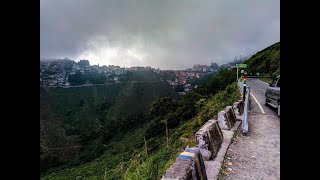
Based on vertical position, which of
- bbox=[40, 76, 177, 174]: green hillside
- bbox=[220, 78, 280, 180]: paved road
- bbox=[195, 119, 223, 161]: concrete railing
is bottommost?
bbox=[40, 76, 177, 174]: green hillside

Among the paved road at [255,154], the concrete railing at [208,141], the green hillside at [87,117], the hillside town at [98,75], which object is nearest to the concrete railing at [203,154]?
the concrete railing at [208,141]

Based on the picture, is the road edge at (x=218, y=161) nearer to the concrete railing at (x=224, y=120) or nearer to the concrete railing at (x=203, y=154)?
the concrete railing at (x=203, y=154)

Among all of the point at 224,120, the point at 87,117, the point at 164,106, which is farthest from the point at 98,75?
the point at 224,120

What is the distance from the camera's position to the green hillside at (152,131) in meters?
5.60

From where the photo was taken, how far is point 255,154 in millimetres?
5293

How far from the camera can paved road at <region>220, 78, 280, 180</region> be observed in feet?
14.0

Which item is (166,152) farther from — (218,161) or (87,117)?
(87,117)

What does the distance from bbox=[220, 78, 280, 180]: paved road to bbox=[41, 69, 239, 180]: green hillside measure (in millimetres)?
1113

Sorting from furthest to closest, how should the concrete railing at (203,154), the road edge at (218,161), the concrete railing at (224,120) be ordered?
the concrete railing at (224,120)
the road edge at (218,161)
the concrete railing at (203,154)

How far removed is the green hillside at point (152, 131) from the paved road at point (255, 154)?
1113 millimetres

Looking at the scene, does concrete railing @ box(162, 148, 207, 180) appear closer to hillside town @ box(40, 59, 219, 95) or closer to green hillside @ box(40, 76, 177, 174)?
green hillside @ box(40, 76, 177, 174)

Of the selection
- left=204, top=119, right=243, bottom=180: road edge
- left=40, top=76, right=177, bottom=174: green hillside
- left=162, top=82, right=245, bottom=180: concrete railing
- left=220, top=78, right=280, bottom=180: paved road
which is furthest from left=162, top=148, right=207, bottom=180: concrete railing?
left=40, top=76, right=177, bottom=174: green hillside
